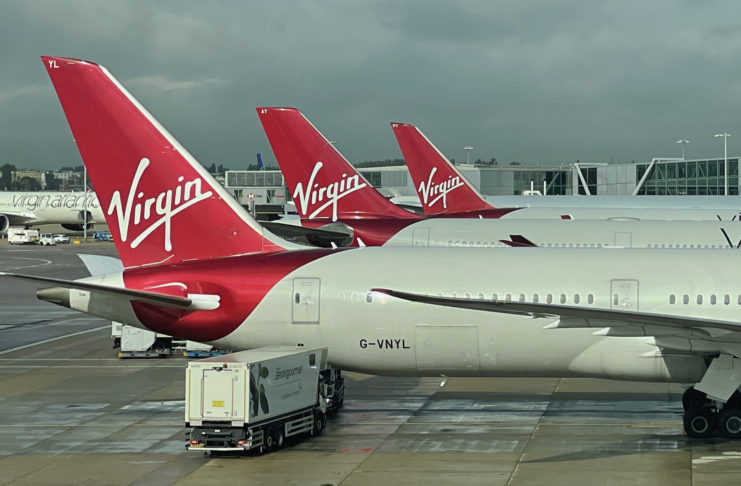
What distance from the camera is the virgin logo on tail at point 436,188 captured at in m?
57.4

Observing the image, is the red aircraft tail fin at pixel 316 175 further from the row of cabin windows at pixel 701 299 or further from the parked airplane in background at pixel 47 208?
the parked airplane in background at pixel 47 208

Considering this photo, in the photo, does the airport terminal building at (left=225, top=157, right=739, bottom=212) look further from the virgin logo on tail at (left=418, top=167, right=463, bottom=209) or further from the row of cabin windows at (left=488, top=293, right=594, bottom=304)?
the row of cabin windows at (left=488, top=293, right=594, bottom=304)

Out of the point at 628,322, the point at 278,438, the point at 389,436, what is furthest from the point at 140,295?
the point at 628,322

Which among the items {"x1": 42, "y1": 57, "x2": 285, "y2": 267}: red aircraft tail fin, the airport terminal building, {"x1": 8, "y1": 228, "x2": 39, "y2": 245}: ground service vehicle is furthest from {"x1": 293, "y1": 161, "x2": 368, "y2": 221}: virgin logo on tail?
{"x1": 8, "y1": 228, "x2": 39, "y2": 245}: ground service vehicle

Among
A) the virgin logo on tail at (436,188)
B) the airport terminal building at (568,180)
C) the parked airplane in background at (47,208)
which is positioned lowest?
the virgin logo on tail at (436,188)

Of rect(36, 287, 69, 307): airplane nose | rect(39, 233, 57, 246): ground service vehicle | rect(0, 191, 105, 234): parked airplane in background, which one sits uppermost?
rect(0, 191, 105, 234): parked airplane in background

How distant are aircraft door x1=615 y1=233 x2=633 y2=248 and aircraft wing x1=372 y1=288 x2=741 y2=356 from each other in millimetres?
16396

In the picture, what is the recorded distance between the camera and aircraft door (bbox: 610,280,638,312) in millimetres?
24109

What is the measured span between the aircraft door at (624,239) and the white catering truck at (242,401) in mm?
19821

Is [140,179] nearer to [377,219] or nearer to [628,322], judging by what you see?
[628,322]

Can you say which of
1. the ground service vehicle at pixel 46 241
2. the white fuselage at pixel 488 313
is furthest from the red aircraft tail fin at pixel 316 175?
the ground service vehicle at pixel 46 241

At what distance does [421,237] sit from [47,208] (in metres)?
97.1

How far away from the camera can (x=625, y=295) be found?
24.2m

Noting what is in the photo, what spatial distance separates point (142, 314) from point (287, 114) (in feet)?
68.1
